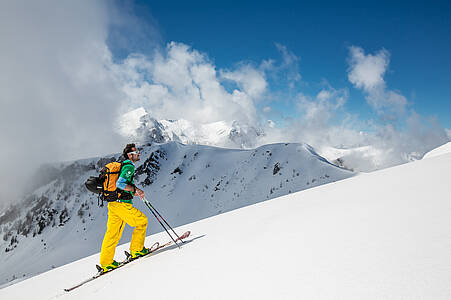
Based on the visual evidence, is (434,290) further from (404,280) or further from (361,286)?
(361,286)

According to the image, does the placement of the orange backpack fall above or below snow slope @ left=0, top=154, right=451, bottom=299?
above

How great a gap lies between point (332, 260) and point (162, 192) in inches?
1089

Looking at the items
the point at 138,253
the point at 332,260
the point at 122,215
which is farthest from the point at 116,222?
the point at 332,260

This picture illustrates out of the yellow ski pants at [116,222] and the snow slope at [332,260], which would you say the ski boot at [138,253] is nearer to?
the yellow ski pants at [116,222]

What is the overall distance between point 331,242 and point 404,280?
894 millimetres

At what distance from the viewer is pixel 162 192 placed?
2778 cm

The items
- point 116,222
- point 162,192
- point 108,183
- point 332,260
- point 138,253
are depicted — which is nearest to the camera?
point 332,260

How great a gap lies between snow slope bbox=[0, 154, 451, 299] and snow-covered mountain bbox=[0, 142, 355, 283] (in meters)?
14.9

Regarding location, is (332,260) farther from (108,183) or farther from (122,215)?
(108,183)

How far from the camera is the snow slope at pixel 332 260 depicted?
1.42 meters

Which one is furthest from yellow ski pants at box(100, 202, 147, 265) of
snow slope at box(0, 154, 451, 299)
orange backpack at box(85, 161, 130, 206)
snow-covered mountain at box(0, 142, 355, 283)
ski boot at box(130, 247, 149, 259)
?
snow-covered mountain at box(0, 142, 355, 283)

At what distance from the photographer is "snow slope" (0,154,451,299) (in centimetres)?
142

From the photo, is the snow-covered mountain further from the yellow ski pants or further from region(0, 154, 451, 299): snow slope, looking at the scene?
the yellow ski pants

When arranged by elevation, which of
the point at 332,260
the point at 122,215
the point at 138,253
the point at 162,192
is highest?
the point at 162,192
